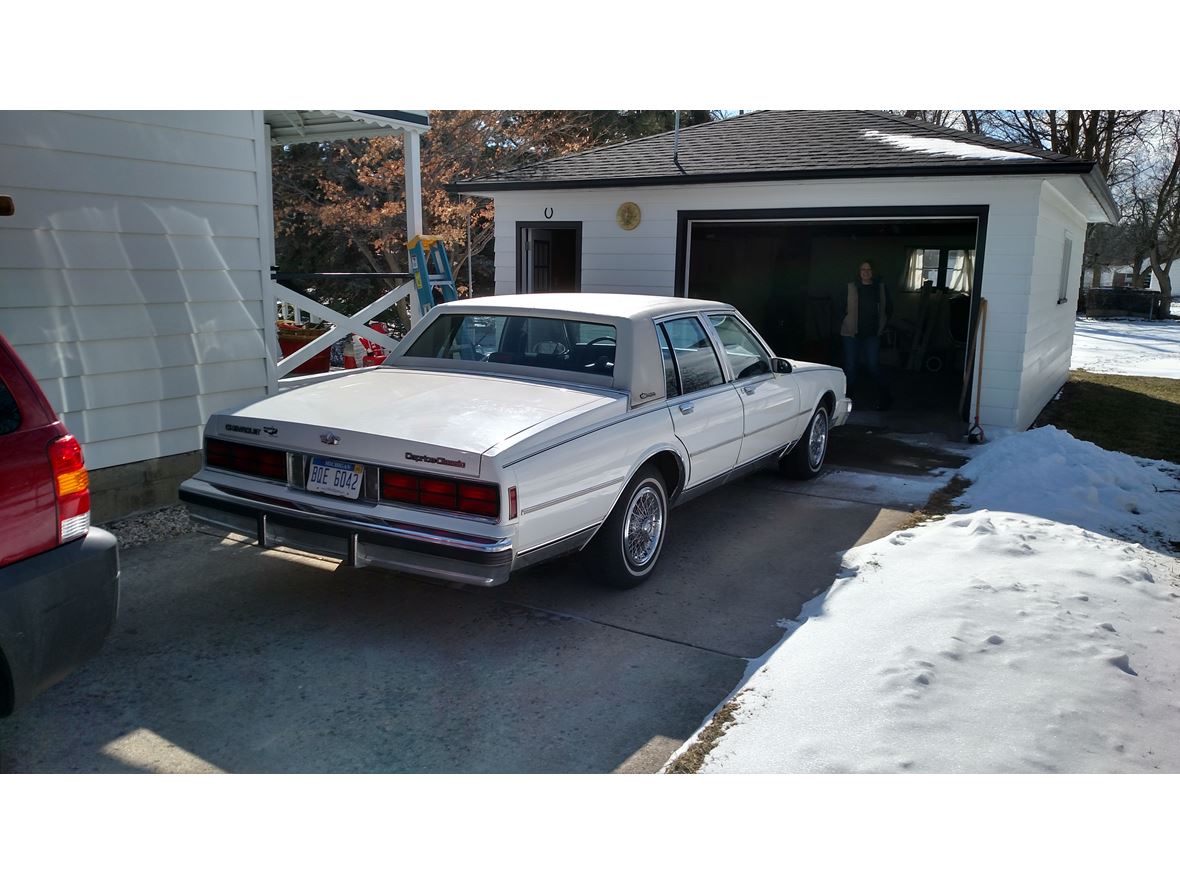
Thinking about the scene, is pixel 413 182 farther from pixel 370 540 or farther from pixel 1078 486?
pixel 1078 486

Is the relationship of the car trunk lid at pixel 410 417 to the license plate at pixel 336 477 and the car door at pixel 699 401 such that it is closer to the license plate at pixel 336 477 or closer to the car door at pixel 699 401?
the license plate at pixel 336 477

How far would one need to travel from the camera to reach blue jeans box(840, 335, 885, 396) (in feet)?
37.1

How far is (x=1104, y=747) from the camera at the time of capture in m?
3.37

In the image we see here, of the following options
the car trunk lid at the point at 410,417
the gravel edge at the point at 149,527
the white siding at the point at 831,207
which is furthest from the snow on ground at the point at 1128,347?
the gravel edge at the point at 149,527

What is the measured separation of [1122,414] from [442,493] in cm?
1099

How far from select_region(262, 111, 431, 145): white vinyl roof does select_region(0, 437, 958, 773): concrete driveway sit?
488cm

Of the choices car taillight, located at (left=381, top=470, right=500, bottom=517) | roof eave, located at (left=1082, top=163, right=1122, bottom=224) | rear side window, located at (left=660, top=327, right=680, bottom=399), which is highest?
roof eave, located at (left=1082, top=163, right=1122, bottom=224)

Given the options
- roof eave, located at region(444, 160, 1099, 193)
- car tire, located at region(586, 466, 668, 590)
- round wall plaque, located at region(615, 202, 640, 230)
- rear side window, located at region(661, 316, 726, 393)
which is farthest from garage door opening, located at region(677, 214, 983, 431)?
car tire, located at region(586, 466, 668, 590)

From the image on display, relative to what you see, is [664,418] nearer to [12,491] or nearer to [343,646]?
[343,646]

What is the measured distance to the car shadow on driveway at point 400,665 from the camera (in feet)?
11.5

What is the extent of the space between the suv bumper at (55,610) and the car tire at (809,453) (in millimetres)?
5354

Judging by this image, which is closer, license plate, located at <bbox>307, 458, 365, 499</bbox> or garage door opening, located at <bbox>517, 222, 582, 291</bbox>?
license plate, located at <bbox>307, 458, 365, 499</bbox>

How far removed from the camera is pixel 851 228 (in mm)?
15406

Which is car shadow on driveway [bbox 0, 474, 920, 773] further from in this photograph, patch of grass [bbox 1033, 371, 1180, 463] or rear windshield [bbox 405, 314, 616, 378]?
patch of grass [bbox 1033, 371, 1180, 463]
